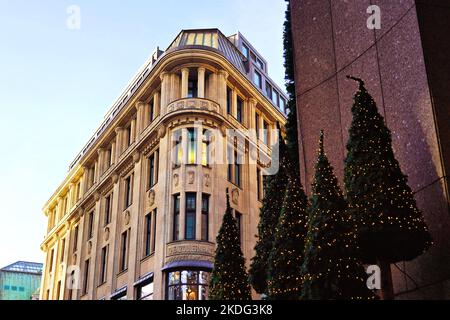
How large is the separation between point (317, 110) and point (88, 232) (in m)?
28.8

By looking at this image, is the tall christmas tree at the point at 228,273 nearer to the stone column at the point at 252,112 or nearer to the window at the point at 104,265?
the stone column at the point at 252,112

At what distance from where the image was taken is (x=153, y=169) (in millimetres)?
34812

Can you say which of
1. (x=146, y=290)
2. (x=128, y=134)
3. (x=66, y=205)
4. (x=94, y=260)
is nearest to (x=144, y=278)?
(x=146, y=290)

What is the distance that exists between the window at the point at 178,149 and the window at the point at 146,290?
242 inches

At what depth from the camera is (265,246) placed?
1609cm

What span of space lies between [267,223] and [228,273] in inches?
66.7

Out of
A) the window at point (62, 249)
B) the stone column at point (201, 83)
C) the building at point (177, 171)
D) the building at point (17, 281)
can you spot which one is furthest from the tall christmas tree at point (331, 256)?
the building at point (17, 281)

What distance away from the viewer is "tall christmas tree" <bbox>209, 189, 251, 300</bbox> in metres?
15.6

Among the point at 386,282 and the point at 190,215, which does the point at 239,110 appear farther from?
the point at 386,282

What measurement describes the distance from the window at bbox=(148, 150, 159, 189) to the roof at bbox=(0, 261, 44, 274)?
5675 centimetres

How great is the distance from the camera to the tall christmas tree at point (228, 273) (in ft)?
51.3
